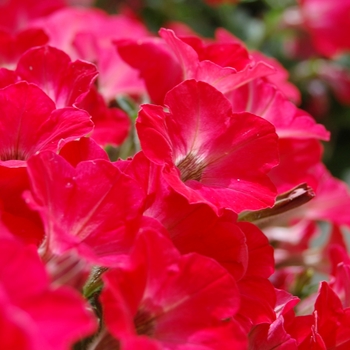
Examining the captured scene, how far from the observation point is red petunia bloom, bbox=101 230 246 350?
1.09 feet

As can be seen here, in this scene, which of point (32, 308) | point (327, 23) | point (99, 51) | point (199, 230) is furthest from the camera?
point (327, 23)

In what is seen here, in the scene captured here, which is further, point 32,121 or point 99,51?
point 99,51

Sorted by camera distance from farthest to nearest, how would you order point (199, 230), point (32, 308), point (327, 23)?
point (327, 23), point (199, 230), point (32, 308)

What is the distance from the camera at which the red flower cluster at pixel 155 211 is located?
1.01ft

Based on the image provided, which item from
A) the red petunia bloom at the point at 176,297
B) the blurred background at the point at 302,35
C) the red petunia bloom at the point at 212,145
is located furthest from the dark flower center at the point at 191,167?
the blurred background at the point at 302,35

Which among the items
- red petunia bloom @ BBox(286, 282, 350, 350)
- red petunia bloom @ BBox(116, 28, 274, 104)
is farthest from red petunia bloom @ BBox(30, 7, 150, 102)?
red petunia bloom @ BBox(286, 282, 350, 350)

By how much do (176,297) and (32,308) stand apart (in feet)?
0.35

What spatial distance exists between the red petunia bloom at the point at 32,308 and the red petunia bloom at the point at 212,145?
14 centimetres

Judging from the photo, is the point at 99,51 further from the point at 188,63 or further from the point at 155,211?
the point at 155,211

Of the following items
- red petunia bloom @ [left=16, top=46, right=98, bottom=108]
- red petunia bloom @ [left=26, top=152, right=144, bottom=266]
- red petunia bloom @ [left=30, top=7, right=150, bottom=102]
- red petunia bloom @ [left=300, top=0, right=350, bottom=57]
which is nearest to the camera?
red petunia bloom @ [left=26, top=152, right=144, bottom=266]

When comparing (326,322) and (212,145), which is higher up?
(212,145)

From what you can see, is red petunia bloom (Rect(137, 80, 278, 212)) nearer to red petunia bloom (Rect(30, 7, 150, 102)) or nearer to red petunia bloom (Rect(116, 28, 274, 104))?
red petunia bloom (Rect(116, 28, 274, 104))

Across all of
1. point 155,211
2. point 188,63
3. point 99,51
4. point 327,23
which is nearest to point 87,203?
point 155,211

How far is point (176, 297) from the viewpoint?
35 centimetres
